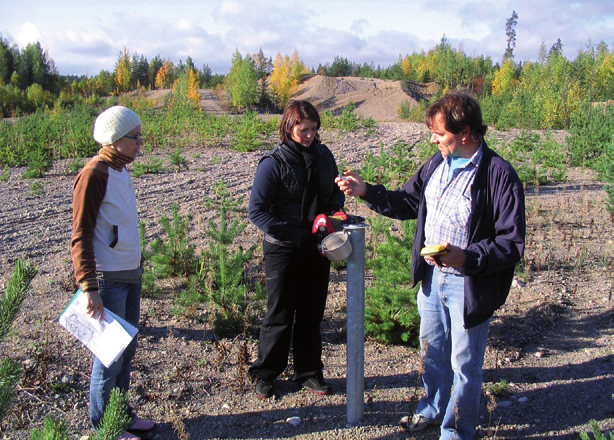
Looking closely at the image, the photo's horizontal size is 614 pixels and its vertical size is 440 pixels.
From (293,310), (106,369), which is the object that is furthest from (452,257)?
(106,369)

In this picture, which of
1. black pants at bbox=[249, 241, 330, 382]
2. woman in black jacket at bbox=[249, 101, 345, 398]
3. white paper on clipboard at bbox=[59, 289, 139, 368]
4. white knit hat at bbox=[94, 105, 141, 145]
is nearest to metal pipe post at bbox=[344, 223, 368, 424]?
woman in black jacket at bbox=[249, 101, 345, 398]

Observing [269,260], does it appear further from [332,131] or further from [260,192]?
[332,131]

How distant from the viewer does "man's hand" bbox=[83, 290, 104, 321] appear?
2.41m

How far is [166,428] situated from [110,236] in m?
1.25

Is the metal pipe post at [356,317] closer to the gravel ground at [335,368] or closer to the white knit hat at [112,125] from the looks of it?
the gravel ground at [335,368]

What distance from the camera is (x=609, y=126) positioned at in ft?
35.2

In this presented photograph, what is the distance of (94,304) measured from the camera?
2428 millimetres

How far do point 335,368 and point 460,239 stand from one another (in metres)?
1.64

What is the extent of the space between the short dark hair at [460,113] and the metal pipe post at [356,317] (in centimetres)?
70

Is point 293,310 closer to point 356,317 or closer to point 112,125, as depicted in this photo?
point 356,317

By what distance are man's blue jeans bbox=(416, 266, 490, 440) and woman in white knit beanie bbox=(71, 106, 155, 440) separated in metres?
1.62

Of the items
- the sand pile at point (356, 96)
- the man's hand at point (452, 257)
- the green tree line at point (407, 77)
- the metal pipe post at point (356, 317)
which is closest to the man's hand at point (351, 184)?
the metal pipe post at point (356, 317)

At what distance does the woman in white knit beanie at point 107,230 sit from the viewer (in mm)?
2424

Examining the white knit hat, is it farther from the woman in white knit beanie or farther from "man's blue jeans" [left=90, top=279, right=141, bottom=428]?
"man's blue jeans" [left=90, top=279, right=141, bottom=428]
